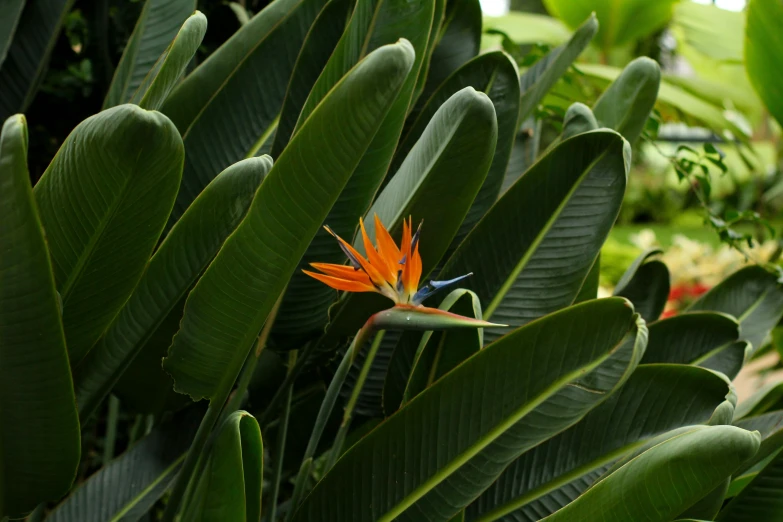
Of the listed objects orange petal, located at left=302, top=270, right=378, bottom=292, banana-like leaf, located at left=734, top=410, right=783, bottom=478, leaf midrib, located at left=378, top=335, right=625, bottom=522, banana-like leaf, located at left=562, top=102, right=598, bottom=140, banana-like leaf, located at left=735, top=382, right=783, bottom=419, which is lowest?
banana-like leaf, located at left=735, top=382, right=783, bottom=419

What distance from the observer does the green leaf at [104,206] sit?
0.51 meters

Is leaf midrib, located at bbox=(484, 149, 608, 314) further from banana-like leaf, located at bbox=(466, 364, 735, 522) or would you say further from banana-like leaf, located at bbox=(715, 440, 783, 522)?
banana-like leaf, located at bbox=(715, 440, 783, 522)

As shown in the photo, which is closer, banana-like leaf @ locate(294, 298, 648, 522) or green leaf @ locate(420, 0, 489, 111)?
banana-like leaf @ locate(294, 298, 648, 522)

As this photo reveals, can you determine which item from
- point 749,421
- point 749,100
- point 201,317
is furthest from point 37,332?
point 749,100

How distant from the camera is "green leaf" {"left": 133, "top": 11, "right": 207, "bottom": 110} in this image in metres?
0.63

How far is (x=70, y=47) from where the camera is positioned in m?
1.17

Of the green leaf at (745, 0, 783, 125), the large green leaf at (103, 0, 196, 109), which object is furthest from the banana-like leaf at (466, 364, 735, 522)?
the green leaf at (745, 0, 783, 125)

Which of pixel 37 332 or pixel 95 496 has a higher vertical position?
pixel 37 332

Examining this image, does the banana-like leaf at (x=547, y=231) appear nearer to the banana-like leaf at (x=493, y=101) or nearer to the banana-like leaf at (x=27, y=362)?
the banana-like leaf at (x=493, y=101)

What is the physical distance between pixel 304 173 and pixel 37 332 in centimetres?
20

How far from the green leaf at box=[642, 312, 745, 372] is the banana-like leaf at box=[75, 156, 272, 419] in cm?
48

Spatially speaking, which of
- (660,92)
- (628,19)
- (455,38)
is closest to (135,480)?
(455,38)

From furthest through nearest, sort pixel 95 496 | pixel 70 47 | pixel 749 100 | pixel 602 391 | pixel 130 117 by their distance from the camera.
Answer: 1. pixel 749 100
2. pixel 70 47
3. pixel 95 496
4. pixel 602 391
5. pixel 130 117

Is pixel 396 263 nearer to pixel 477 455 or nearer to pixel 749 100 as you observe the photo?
pixel 477 455
